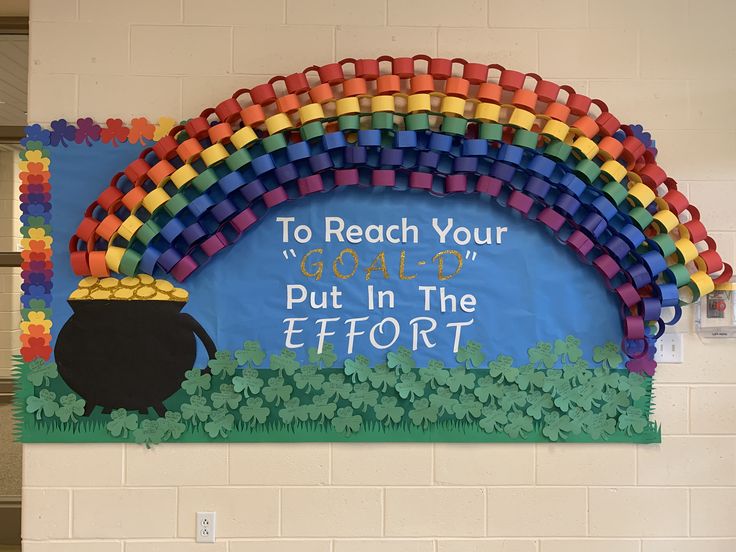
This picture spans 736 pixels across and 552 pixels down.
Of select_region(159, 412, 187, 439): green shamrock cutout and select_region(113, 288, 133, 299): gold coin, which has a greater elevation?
select_region(113, 288, 133, 299): gold coin

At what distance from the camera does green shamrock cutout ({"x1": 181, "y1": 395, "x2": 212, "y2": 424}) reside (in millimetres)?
1643

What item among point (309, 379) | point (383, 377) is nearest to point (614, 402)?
point (383, 377)

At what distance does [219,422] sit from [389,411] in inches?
19.0

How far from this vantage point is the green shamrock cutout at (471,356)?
5.49 feet

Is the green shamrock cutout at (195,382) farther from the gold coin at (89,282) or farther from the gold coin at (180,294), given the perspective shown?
the gold coin at (89,282)

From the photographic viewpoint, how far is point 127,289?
5.40ft

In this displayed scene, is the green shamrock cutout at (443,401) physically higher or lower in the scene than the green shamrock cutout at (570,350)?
lower

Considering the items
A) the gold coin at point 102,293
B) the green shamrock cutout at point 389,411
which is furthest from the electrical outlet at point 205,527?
the gold coin at point 102,293

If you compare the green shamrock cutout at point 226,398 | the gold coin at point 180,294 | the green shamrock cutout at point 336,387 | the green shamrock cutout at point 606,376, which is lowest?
the green shamrock cutout at point 226,398

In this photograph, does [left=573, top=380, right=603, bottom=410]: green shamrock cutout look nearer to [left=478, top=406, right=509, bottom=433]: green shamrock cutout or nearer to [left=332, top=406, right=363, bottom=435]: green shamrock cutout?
[left=478, top=406, right=509, bottom=433]: green shamrock cutout

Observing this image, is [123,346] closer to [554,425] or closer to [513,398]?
[513,398]

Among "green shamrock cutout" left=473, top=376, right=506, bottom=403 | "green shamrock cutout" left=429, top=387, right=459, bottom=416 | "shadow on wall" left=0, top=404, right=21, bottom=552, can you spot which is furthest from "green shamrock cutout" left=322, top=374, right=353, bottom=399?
"shadow on wall" left=0, top=404, right=21, bottom=552

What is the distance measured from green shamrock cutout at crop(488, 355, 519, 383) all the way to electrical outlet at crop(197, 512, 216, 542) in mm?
908

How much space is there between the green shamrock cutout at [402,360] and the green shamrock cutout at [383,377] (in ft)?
0.06
